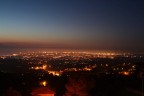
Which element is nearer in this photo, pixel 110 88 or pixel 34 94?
pixel 34 94

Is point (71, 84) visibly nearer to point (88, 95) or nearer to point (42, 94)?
point (88, 95)

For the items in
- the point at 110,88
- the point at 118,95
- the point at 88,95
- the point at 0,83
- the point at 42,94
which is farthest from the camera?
the point at 0,83

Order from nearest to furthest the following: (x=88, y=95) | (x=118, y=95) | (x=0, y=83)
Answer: (x=88, y=95) < (x=118, y=95) < (x=0, y=83)

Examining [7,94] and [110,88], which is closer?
[7,94]

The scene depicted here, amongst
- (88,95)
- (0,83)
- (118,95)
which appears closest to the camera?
(88,95)

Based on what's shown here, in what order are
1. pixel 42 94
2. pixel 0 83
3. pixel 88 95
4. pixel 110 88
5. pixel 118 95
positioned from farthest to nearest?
pixel 0 83 → pixel 110 88 → pixel 118 95 → pixel 88 95 → pixel 42 94

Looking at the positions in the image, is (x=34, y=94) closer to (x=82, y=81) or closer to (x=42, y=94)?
(x=42, y=94)

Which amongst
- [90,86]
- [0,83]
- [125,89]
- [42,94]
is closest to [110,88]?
[125,89]

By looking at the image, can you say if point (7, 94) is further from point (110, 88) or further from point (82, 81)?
point (110, 88)
